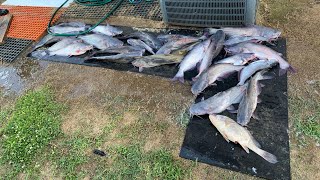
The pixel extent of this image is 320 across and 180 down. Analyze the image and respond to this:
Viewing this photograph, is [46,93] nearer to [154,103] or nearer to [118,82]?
[118,82]

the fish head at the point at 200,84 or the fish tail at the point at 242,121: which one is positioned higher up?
the fish head at the point at 200,84

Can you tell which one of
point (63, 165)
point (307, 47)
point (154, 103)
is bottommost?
point (63, 165)

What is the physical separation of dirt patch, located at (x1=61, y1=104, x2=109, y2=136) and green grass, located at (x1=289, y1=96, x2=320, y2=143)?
190 cm

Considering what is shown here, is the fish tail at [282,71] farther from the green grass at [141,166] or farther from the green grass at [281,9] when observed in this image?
the green grass at [141,166]

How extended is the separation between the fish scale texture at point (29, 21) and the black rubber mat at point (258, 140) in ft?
9.87

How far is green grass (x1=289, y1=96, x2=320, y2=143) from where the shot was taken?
2.71 m

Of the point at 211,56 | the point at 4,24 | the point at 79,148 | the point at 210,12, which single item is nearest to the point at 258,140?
the point at 211,56

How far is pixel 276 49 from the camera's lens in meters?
3.60

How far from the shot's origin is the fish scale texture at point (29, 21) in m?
4.68

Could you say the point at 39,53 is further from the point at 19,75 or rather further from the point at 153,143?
the point at 153,143

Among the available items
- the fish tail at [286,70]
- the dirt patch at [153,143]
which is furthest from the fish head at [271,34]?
the dirt patch at [153,143]

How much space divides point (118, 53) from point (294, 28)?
2328 mm

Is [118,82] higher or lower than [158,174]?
higher

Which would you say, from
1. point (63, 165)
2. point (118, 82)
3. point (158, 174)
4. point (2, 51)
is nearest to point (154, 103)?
point (118, 82)
